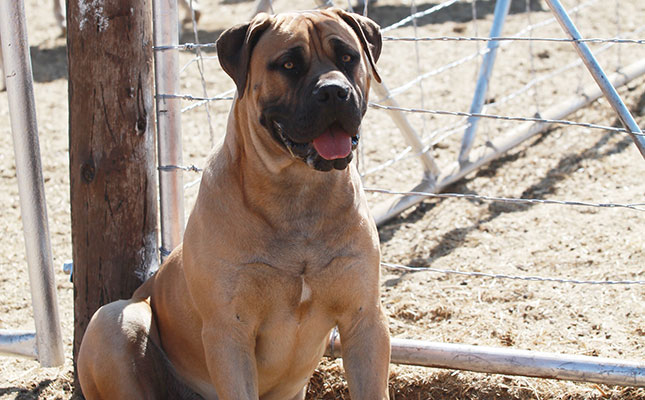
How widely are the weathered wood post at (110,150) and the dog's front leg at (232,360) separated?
72cm

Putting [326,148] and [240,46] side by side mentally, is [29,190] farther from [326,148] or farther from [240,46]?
[326,148]

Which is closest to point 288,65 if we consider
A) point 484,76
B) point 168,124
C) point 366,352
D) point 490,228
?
point 168,124

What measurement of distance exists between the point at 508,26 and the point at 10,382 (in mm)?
5497

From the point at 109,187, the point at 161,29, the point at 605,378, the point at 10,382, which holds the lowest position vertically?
the point at 10,382

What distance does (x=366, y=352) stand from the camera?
2.70m

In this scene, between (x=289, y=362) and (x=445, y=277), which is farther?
(x=445, y=277)

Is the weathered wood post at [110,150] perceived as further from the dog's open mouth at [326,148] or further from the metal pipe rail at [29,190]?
the dog's open mouth at [326,148]

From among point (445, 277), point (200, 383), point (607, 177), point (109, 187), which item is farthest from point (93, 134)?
point (607, 177)

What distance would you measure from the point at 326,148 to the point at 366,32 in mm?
481

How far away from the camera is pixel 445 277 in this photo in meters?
4.03

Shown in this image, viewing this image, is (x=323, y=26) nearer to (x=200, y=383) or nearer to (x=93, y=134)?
(x=93, y=134)

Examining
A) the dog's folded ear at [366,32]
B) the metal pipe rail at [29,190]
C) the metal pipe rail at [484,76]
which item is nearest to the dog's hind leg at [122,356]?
the metal pipe rail at [29,190]

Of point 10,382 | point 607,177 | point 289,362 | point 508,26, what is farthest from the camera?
point 508,26

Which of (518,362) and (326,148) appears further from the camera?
(518,362)
